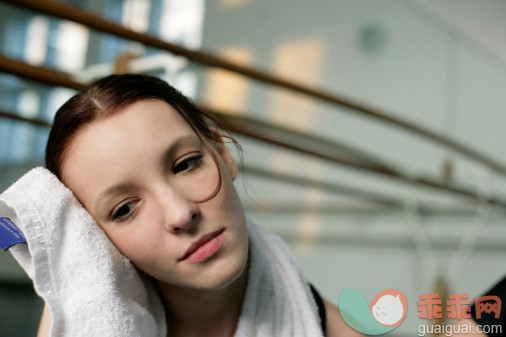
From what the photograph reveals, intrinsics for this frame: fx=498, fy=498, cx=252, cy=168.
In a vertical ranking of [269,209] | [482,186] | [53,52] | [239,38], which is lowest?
[269,209]

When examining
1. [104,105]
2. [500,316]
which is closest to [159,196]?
[104,105]

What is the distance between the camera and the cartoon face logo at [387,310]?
1.67 feet

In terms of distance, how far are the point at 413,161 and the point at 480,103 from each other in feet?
1.00

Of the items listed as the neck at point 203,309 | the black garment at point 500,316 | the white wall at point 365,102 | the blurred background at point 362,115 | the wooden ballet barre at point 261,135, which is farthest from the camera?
the white wall at point 365,102

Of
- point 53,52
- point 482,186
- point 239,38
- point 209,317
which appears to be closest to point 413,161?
point 482,186

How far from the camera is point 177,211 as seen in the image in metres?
0.47

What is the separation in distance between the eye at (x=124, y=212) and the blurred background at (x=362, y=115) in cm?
98

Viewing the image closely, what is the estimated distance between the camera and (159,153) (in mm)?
492

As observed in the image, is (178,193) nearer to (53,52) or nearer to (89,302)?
(89,302)

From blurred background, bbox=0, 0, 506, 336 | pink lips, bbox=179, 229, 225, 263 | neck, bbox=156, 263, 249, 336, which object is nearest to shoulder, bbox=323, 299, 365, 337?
neck, bbox=156, 263, 249, 336

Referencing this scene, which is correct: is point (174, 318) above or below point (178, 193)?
below

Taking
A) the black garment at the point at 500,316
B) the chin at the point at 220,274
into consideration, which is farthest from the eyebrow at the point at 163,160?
the black garment at the point at 500,316

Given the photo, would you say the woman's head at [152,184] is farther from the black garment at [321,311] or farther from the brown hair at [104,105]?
the black garment at [321,311]

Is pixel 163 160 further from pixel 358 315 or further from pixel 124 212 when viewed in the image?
pixel 358 315
